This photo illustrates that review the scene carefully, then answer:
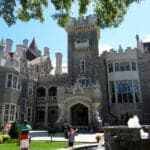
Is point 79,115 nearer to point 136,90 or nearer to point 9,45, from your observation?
point 136,90

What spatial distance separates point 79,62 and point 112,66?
204 inches

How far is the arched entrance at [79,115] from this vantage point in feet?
113

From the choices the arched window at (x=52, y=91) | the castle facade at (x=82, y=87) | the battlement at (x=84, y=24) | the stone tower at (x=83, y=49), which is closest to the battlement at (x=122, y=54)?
the castle facade at (x=82, y=87)

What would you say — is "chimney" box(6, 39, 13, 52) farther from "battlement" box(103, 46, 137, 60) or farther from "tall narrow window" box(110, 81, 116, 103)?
"tall narrow window" box(110, 81, 116, 103)

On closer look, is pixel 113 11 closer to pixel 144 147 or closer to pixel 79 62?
pixel 144 147

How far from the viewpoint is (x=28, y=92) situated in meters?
38.2

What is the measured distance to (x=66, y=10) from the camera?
1068cm

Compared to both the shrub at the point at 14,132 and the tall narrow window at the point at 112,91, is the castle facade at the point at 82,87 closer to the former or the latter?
the tall narrow window at the point at 112,91

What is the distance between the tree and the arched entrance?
2448cm

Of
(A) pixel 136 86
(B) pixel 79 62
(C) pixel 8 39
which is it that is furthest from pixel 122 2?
(C) pixel 8 39

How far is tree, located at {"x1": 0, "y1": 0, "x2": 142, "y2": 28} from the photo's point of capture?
966 cm

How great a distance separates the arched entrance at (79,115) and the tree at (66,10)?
24.5 metres

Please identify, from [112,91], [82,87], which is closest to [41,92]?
[82,87]

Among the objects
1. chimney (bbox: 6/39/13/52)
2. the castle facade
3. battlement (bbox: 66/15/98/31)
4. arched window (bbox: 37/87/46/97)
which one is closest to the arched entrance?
the castle facade
